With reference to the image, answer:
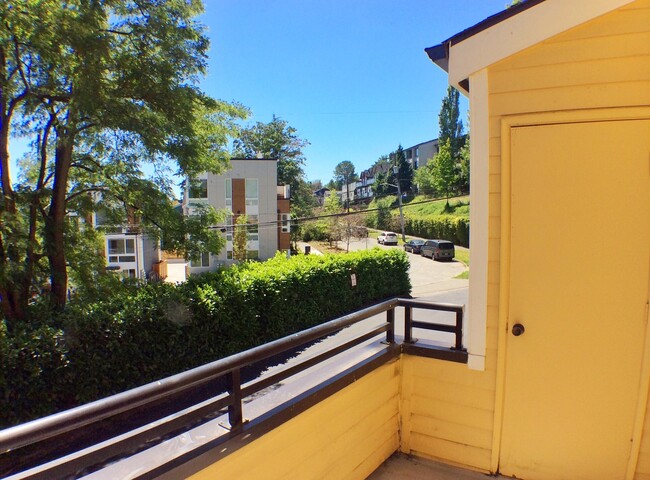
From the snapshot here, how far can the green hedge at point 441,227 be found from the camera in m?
29.1

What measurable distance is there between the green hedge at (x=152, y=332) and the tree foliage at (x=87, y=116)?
1.40 m

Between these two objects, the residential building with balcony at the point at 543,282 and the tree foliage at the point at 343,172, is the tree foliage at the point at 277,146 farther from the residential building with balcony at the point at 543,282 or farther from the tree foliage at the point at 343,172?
the tree foliage at the point at 343,172

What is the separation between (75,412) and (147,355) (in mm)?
5020

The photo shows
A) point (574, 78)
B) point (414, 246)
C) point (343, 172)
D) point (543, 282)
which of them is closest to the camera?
point (574, 78)

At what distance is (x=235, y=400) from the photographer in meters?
1.50

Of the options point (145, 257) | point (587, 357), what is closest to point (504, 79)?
point (587, 357)

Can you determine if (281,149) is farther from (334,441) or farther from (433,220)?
(334,441)

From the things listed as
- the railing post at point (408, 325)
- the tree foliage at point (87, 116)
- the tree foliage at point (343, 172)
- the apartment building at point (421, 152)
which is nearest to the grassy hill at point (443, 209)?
the apartment building at point (421, 152)

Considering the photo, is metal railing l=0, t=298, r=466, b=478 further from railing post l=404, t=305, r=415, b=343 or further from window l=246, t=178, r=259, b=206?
window l=246, t=178, r=259, b=206

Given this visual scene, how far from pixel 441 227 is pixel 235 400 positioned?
32.5 metres

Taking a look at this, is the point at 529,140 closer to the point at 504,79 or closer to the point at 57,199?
the point at 504,79

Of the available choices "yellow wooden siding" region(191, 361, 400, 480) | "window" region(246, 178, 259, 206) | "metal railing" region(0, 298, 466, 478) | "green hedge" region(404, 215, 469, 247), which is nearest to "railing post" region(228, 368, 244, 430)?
"metal railing" region(0, 298, 466, 478)

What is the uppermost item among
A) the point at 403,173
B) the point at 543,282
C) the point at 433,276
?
the point at 403,173

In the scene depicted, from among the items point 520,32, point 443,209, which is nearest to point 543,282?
point 520,32
